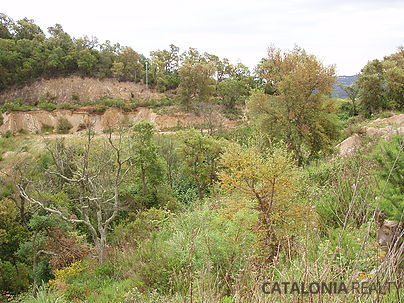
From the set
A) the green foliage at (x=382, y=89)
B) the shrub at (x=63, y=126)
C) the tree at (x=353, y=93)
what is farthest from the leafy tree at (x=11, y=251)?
the tree at (x=353, y=93)

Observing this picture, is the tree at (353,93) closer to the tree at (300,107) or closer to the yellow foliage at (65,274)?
the tree at (300,107)

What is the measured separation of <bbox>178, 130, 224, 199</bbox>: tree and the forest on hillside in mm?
76

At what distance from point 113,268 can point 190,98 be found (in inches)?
1013

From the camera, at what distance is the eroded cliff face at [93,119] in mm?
30062

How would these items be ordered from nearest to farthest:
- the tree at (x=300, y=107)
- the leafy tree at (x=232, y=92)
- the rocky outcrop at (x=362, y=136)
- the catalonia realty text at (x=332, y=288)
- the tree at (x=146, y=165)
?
the catalonia realty text at (x=332, y=288) → the rocky outcrop at (x=362, y=136) → the tree at (x=300, y=107) → the tree at (x=146, y=165) → the leafy tree at (x=232, y=92)

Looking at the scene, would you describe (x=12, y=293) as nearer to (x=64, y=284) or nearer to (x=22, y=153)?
(x=64, y=284)

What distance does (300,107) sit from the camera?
13922 mm

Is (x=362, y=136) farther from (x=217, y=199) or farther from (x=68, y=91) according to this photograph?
(x=68, y=91)

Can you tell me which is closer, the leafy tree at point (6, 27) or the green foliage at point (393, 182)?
the green foliage at point (393, 182)

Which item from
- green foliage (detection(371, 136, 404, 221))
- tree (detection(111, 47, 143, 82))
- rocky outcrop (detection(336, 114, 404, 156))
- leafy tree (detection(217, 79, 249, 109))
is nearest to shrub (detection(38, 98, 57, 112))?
tree (detection(111, 47, 143, 82))

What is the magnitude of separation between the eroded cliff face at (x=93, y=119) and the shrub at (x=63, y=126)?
0.49 metres

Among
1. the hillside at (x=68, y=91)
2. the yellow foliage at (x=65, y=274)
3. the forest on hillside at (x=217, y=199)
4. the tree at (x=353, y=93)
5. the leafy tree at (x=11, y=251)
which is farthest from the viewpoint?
the hillside at (x=68, y=91)

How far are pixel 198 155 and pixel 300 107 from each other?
18.6 feet

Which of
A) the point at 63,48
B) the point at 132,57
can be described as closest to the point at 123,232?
the point at 132,57
